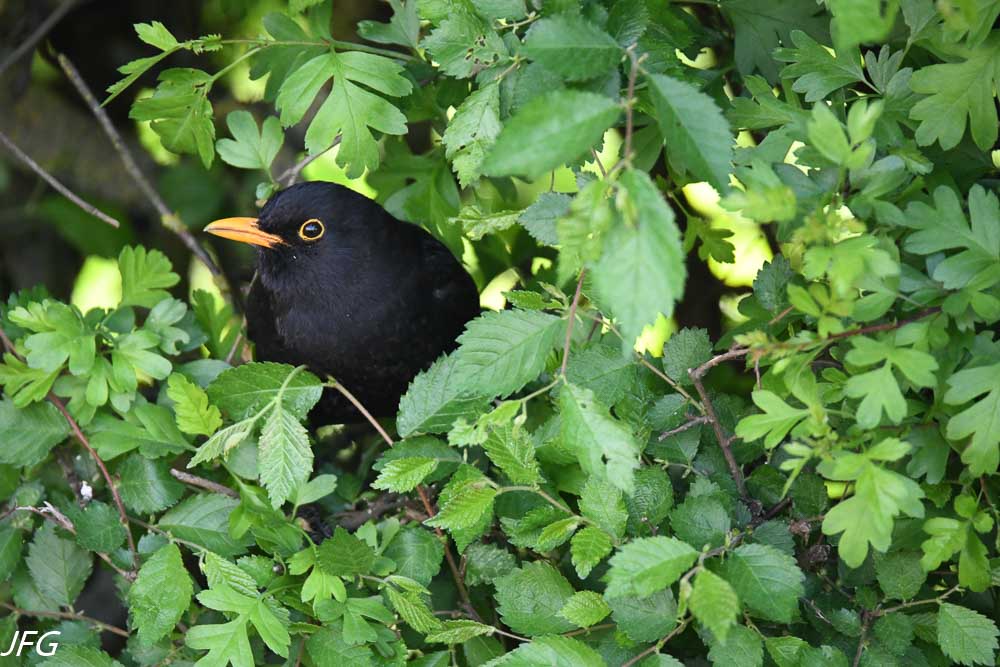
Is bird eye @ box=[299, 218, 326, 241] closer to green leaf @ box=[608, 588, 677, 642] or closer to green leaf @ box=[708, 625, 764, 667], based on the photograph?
green leaf @ box=[608, 588, 677, 642]

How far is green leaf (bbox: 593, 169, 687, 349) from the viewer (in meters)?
1.29

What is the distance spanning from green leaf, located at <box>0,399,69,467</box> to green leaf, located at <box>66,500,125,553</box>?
18 cm

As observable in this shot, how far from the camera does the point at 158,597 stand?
6.70 feet

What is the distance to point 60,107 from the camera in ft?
12.7

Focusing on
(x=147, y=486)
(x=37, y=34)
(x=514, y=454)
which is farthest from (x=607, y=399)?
(x=37, y=34)

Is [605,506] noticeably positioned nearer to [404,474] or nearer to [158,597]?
[404,474]

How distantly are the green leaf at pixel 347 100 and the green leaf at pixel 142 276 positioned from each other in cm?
54

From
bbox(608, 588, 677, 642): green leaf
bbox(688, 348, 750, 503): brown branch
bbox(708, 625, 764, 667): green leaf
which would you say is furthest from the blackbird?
bbox(708, 625, 764, 667): green leaf

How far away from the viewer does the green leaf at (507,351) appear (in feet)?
5.78

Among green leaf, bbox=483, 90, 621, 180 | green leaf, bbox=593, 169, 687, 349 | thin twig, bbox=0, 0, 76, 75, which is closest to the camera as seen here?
green leaf, bbox=593, 169, 687, 349

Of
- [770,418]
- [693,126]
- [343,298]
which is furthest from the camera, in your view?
[343,298]

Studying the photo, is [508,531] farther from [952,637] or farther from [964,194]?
[964,194]

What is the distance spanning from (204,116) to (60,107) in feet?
5.82

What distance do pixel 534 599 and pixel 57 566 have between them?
1082 mm
